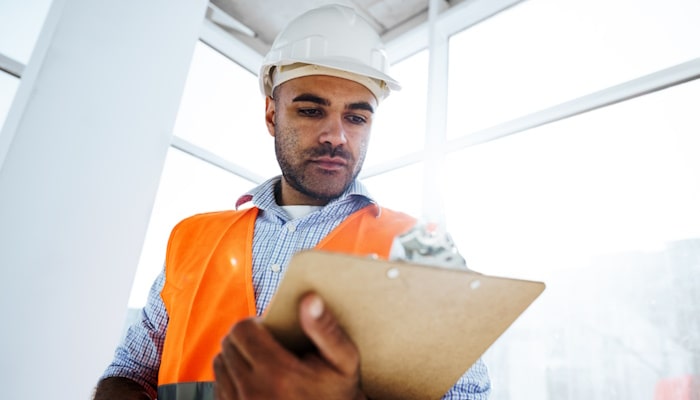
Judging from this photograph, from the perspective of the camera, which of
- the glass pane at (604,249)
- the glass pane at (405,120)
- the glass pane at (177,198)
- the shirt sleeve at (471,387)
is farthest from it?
the glass pane at (405,120)

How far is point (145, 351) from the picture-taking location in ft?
3.45

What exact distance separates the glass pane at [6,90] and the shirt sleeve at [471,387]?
2134mm

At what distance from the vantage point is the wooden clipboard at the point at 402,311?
441 millimetres

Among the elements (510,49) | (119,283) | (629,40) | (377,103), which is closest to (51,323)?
(119,283)

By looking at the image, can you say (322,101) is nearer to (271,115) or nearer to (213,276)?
(271,115)

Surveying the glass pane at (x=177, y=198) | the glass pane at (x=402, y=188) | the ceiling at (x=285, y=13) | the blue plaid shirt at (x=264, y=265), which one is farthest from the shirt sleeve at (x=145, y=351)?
the ceiling at (x=285, y=13)

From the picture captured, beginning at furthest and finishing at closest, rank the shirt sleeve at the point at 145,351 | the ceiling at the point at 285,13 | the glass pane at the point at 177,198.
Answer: the ceiling at the point at 285,13
the glass pane at the point at 177,198
the shirt sleeve at the point at 145,351

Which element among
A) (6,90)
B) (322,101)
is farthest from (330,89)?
(6,90)

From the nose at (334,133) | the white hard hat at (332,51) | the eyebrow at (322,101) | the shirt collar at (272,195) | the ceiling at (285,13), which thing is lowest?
the shirt collar at (272,195)

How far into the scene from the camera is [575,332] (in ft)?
5.94

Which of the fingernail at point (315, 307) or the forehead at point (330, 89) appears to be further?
the forehead at point (330, 89)

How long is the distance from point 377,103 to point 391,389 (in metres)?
0.93

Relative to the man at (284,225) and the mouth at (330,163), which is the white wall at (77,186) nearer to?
the man at (284,225)

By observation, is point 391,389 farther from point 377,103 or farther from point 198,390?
point 377,103
